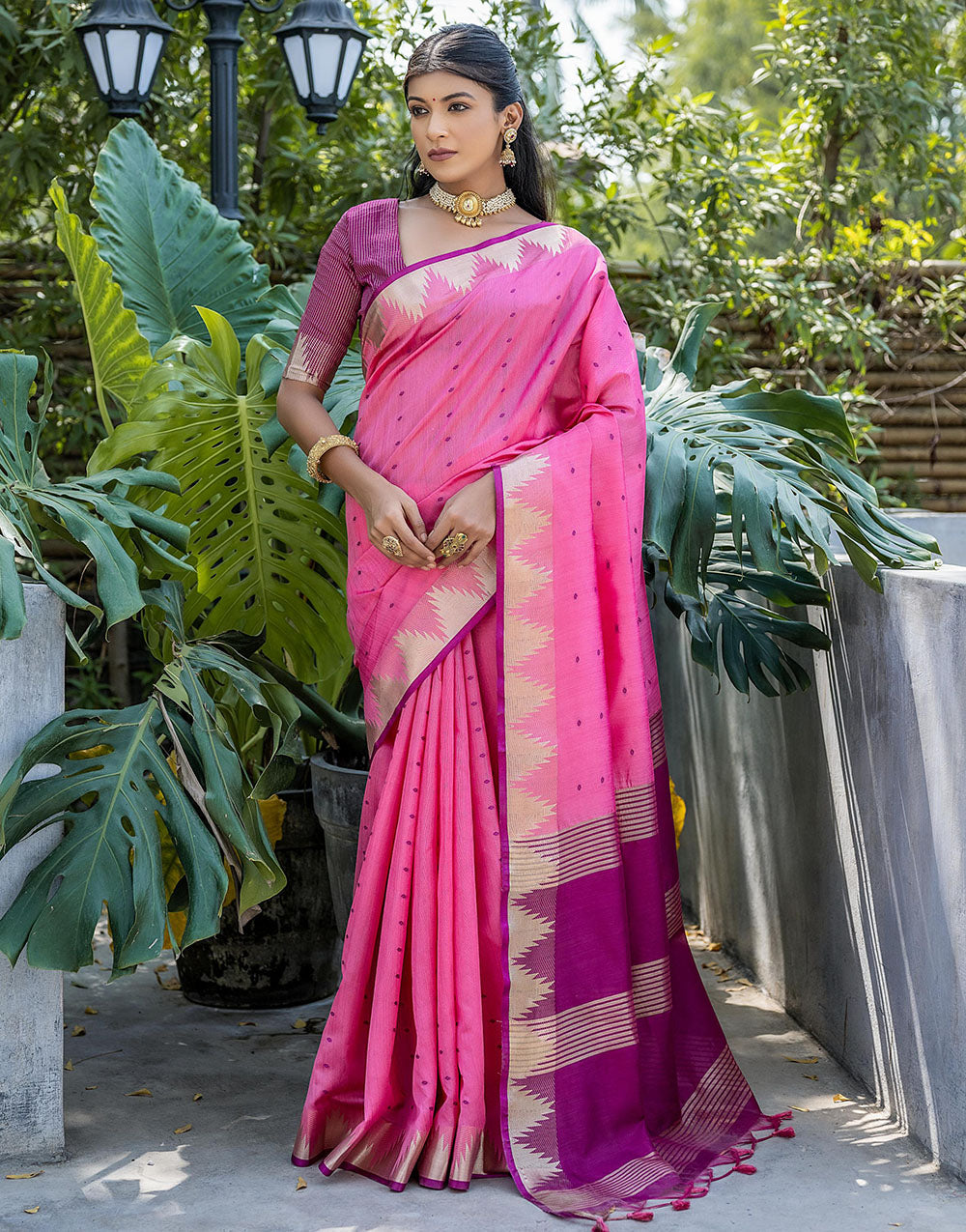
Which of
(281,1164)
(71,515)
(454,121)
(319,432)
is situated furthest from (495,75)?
(281,1164)

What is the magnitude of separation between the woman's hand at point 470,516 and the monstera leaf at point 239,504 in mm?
572

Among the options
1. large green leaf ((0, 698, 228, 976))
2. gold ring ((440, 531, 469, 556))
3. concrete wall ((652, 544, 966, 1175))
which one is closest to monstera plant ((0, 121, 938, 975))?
large green leaf ((0, 698, 228, 976))

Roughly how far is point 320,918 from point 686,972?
39.4 inches

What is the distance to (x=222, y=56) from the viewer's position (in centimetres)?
364

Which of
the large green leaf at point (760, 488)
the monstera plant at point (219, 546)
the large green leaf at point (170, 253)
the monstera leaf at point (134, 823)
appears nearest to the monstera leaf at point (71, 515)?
the monstera plant at point (219, 546)

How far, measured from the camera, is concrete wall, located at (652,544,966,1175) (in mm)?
2057

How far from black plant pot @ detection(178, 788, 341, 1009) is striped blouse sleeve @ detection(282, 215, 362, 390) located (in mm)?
1091

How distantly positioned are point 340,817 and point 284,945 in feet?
1.44

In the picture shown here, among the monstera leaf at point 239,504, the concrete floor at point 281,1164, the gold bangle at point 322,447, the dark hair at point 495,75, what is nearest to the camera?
the concrete floor at point 281,1164

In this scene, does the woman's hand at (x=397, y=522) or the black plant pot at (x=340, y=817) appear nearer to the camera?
the woman's hand at (x=397, y=522)

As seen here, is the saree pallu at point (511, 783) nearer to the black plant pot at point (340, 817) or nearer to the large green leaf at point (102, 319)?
the black plant pot at point (340, 817)

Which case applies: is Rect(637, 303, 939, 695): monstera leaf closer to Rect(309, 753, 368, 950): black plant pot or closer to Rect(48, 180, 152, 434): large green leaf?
Rect(309, 753, 368, 950): black plant pot

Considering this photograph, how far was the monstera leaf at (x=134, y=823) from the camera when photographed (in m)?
2.02

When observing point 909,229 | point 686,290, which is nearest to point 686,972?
point 686,290
